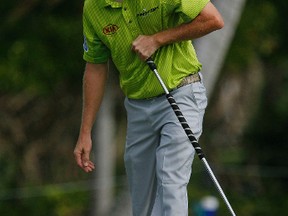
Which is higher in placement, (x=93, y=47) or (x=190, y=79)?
(x=93, y=47)

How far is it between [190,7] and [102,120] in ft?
36.4

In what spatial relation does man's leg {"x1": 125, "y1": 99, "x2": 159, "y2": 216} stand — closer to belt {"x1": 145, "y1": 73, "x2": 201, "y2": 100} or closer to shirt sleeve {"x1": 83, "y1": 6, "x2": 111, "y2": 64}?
belt {"x1": 145, "y1": 73, "x2": 201, "y2": 100}

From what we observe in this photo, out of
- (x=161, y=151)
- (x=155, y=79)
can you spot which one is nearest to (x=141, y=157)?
(x=161, y=151)

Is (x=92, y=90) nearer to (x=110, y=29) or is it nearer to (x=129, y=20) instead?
(x=110, y=29)

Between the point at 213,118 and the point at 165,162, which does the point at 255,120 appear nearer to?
the point at 213,118

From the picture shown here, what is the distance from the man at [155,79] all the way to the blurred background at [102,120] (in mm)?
6228

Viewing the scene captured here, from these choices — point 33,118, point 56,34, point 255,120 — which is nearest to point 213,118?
point 255,120

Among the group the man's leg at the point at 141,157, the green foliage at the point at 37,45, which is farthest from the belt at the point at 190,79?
the green foliage at the point at 37,45

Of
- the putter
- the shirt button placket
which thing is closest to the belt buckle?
the putter

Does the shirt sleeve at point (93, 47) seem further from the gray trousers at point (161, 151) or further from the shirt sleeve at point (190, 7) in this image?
the shirt sleeve at point (190, 7)

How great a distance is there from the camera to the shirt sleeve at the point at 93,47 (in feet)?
28.0

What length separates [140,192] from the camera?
864 cm

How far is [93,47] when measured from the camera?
28.2ft

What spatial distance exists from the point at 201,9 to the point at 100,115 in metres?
11.1
